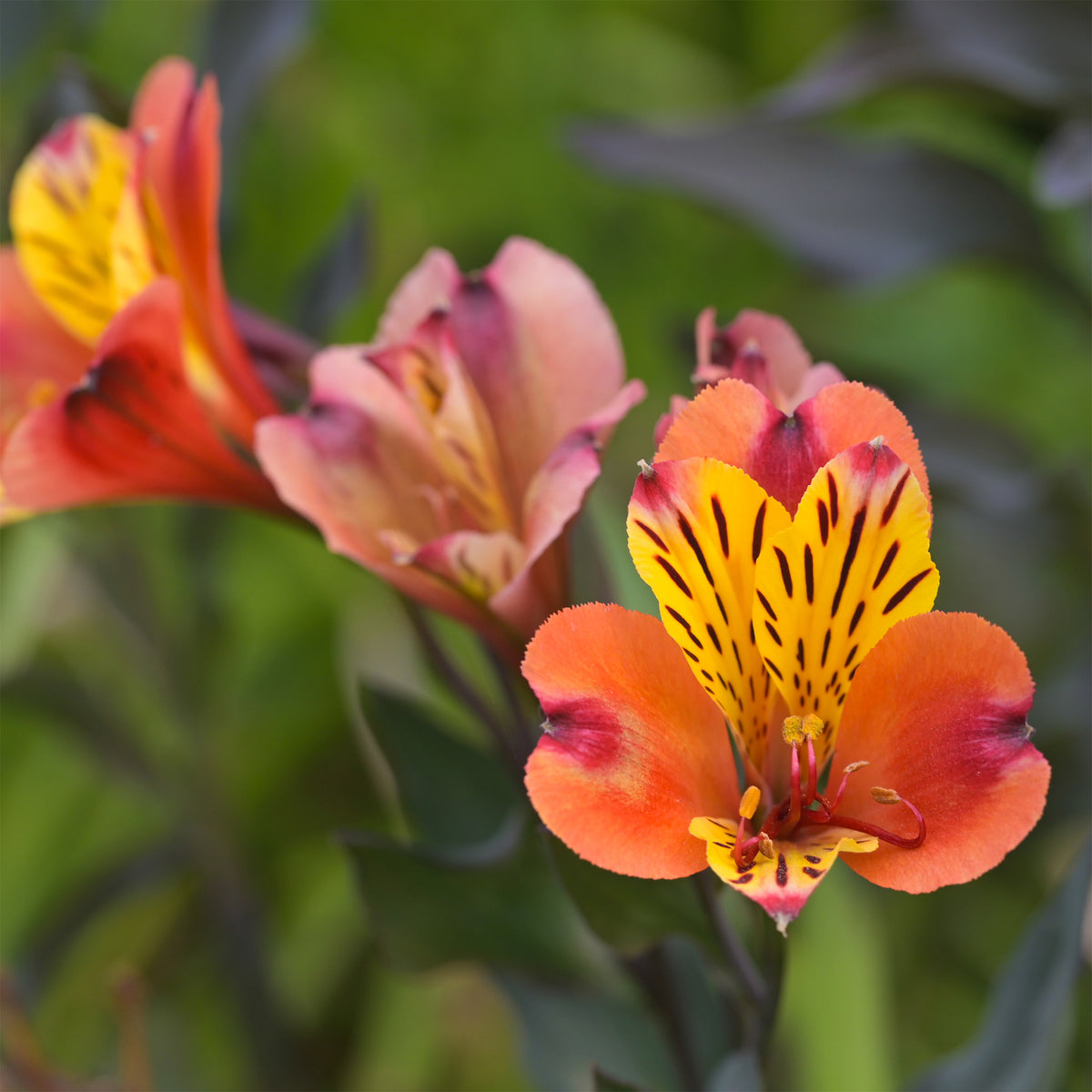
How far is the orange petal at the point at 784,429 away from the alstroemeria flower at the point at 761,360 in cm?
3

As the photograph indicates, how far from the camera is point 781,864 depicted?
0.28m

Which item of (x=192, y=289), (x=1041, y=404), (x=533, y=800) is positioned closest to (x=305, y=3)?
(x=192, y=289)

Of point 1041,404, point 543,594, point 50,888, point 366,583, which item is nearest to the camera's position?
point 543,594

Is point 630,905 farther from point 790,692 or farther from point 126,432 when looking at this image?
point 126,432

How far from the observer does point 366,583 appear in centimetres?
93

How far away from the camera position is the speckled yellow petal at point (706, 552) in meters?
0.27

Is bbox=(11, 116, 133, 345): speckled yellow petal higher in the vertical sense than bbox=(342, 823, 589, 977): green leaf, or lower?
higher

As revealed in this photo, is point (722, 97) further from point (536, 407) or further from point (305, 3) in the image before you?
point (536, 407)

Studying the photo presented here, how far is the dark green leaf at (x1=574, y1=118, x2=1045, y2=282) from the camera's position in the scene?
0.75 metres

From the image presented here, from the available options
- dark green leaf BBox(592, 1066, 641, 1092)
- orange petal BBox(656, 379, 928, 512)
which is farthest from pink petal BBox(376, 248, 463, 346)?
dark green leaf BBox(592, 1066, 641, 1092)

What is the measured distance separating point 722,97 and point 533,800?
1079 mm

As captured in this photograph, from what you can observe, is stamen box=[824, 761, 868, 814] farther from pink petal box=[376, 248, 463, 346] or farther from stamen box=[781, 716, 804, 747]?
pink petal box=[376, 248, 463, 346]

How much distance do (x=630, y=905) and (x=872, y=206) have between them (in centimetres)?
57

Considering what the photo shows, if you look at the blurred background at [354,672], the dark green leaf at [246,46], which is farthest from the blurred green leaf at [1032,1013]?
the dark green leaf at [246,46]
